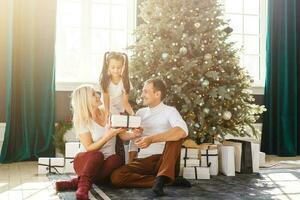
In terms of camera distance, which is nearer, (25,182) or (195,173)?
(25,182)

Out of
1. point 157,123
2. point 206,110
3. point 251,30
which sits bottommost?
point 157,123

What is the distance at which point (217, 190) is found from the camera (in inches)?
124

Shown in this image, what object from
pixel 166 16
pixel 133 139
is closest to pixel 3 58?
pixel 166 16

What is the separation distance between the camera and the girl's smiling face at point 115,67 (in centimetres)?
355

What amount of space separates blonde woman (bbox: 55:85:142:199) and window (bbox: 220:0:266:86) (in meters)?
3.11

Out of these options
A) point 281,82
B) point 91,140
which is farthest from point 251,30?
point 91,140

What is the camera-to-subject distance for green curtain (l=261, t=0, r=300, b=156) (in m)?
5.39

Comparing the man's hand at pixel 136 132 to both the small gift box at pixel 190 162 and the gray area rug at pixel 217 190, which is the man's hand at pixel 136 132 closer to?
the gray area rug at pixel 217 190

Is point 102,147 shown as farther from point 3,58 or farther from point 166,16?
point 3,58

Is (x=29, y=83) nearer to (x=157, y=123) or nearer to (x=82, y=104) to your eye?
(x=82, y=104)

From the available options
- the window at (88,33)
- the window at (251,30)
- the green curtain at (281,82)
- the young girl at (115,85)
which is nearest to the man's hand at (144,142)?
the young girl at (115,85)

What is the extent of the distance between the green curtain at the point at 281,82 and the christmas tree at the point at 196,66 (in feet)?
4.34

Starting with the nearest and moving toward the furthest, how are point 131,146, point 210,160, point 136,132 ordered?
point 136,132
point 131,146
point 210,160

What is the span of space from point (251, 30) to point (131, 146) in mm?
3121
